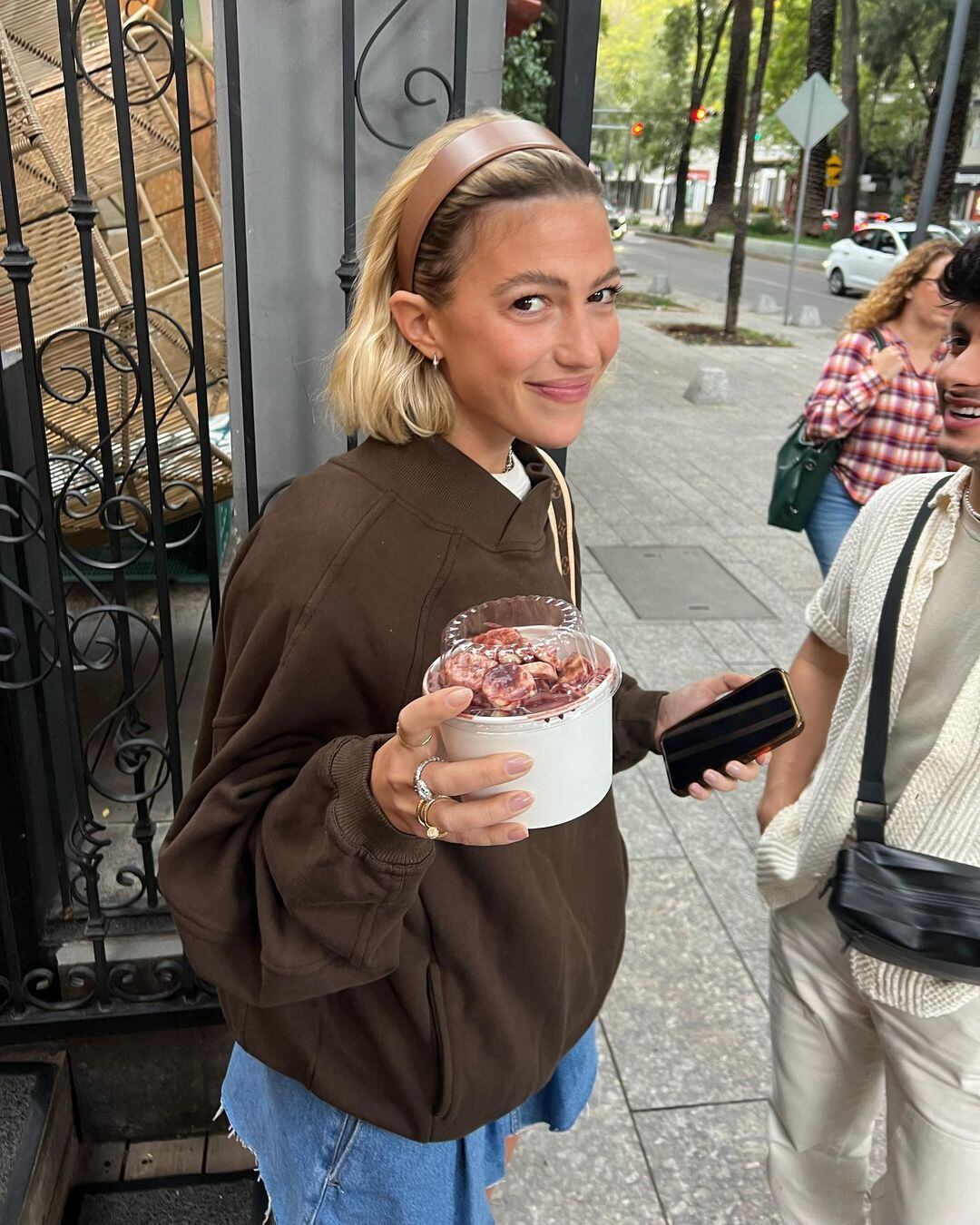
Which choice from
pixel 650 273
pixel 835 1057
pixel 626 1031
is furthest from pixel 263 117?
Answer: pixel 650 273

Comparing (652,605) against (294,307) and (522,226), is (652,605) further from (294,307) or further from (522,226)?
(522,226)

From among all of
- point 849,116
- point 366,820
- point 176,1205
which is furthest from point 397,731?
point 849,116

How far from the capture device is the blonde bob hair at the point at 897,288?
409 centimetres

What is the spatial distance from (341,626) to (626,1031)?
2097 millimetres

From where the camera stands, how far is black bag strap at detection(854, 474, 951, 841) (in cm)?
174

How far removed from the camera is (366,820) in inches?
41.3

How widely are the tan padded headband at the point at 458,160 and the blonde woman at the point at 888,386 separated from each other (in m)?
3.21

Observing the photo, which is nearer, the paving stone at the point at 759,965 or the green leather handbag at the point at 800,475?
the paving stone at the point at 759,965

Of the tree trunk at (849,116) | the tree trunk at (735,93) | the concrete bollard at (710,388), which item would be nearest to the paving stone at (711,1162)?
the concrete bollard at (710,388)

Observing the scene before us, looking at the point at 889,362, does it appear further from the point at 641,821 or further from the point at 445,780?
the point at 445,780

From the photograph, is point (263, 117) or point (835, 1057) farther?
point (835, 1057)

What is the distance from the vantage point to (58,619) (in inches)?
79.4

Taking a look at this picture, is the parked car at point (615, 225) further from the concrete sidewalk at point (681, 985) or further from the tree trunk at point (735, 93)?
the tree trunk at point (735, 93)

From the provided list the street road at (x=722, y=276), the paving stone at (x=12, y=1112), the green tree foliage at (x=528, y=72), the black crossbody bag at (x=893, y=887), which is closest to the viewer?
the black crossbody bag at (x=893, y=887)
